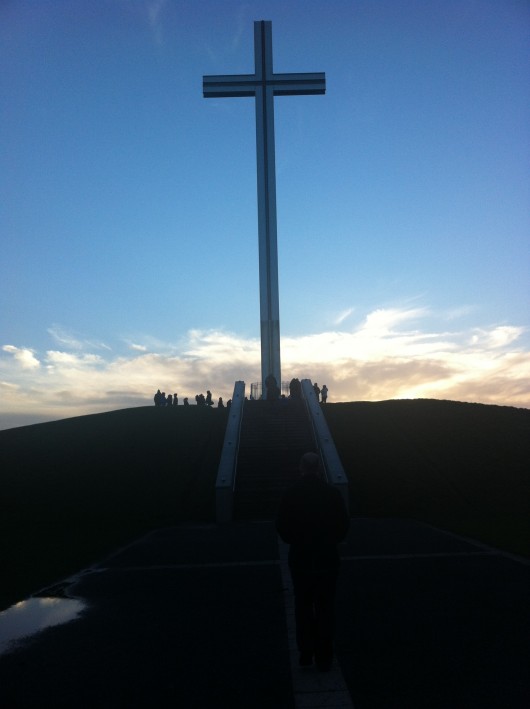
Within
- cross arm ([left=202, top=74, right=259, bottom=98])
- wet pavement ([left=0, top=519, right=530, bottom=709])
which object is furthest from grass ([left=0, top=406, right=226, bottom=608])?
cross arm ([left=202, top=74, right=259, bottom=98])

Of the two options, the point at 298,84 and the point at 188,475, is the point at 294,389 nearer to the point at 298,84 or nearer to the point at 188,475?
the point at 188,475

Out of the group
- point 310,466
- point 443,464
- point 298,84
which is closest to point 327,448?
point 443,464

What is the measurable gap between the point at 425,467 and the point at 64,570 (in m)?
12.6

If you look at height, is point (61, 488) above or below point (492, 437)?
below

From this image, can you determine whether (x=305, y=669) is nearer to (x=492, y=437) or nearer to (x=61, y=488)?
(x=61, y=488)

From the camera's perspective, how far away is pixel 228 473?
16.5m

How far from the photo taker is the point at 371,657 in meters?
4.98

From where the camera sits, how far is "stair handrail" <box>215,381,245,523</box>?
604 inches

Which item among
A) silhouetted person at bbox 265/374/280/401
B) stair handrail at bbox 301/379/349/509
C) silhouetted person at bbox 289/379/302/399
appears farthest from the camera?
silhouetted person at bbox 289/379/302/399

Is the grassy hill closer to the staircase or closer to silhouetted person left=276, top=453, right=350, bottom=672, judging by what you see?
the staircase

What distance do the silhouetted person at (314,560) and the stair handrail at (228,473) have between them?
34.7 ft

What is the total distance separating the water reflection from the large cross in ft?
77.6

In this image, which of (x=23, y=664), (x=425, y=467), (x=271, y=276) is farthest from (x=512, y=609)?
(x=271, y=276)

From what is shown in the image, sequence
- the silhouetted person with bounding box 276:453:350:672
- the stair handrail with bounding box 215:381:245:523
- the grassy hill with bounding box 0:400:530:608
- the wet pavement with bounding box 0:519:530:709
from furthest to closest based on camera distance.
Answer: the stair handrail with bounding box 215:381:245:523 < the grassy hill with bounding box 0:400:530:608 < the silhouetted person with bounding box 276:453:350:672 < the wet pavement with bounding box 0:519:530:709
